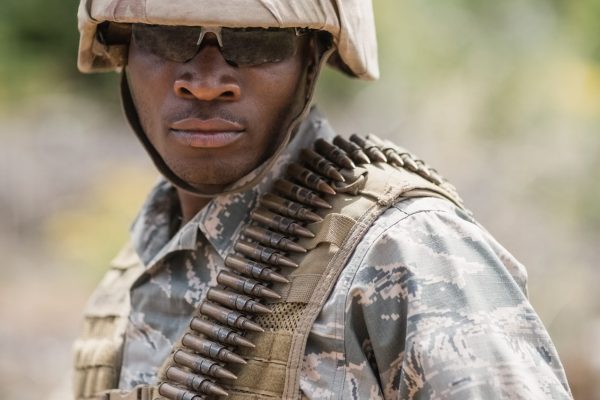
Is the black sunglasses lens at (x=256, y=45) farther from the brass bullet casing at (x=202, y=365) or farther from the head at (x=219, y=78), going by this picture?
the brass bullet casing at (x=202, y=365)

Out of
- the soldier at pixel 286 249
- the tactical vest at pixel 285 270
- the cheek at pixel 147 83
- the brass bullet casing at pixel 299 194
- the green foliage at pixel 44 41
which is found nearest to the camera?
the soldier at pixel 286 249

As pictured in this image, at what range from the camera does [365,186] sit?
9.98 feet

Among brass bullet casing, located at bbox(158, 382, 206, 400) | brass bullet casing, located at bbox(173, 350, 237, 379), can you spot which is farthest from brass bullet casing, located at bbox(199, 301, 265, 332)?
brass bullet casing, located at bbox(158, 382, 206, 400)

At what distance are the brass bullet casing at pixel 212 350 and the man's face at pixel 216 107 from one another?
1.66ft

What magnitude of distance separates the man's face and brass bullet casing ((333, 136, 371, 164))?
19 centimetres

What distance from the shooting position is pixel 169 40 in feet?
10.0

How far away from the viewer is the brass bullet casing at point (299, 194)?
3065 millimetres

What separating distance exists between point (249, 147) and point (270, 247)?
1.04 feet

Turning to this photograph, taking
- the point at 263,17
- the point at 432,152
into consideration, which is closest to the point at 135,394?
the point at 263,17

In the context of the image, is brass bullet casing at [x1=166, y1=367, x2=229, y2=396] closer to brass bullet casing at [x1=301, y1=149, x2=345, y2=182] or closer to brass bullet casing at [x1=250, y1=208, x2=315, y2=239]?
brass bullet casing at [x1=250, y1=208, x2=315, y2=239]

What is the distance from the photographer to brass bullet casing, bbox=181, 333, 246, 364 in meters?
2.93

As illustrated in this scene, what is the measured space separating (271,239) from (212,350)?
0.38m

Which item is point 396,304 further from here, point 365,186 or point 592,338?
point 592,338

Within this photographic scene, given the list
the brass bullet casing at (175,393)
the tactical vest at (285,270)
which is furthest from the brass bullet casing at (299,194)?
the brass bullet casing at (175,393)
